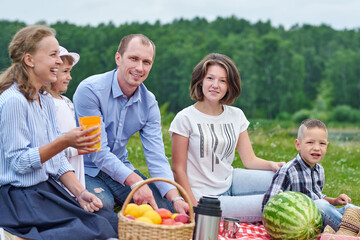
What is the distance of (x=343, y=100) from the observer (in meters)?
74.7

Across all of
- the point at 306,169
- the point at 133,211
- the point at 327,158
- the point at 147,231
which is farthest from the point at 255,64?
the point at 147,231

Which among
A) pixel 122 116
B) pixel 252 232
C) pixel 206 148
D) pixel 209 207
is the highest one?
pixel 122 116

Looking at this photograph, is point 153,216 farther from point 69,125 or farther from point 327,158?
point 327,158

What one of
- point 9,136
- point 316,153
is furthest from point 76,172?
point 316,153

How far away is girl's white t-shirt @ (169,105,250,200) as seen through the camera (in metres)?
5.25

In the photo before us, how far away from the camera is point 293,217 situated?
14.7 ft

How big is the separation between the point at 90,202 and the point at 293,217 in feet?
6.02

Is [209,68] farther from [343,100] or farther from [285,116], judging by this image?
[343,100]

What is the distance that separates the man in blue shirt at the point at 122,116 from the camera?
4.77m

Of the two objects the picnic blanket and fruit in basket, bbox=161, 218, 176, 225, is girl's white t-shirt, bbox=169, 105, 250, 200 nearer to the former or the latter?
the picnic blanket

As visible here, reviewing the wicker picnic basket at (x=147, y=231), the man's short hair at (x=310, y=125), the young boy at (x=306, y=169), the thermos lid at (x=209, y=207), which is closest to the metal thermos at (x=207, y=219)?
the thermos lid at (x=209, y=207)

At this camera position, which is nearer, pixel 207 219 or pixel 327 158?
pixel 207 219

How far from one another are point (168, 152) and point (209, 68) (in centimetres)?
339

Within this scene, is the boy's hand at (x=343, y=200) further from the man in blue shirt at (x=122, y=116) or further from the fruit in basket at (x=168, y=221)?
the fruit in basket at (x=168, y=221)
